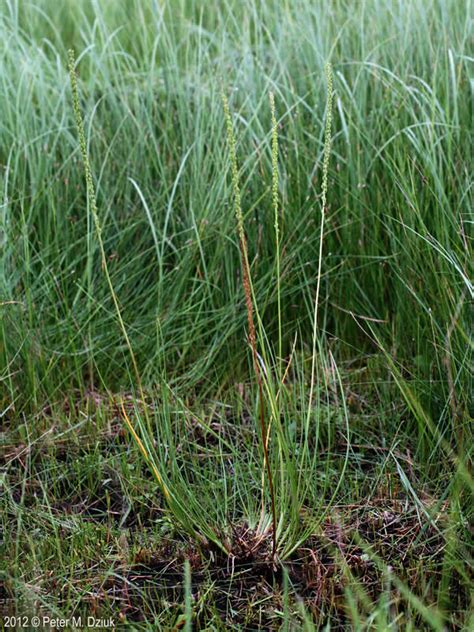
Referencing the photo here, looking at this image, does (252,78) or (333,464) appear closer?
(333,464)

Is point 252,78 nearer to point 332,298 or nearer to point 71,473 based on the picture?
point 332,298

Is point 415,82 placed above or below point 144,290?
above

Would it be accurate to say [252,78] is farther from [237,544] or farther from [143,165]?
[237,544]

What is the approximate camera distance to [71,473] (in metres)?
2.16

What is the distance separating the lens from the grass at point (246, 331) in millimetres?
1762

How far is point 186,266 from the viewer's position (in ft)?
8.84

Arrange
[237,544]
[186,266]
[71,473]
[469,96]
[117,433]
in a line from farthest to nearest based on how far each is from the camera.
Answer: [469,96], [186,266], [117,433], [71,473], [237,544]

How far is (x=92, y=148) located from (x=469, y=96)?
4.43 ft

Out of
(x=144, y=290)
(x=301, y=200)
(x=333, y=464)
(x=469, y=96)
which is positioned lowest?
(x=333, y=464)

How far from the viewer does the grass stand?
69.4 inches

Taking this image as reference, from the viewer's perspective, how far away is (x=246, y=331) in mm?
2537

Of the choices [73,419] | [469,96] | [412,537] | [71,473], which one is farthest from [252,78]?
[412,537]

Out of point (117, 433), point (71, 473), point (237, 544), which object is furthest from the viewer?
point (117, 433)

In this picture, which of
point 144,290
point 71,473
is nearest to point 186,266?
point 144,290
